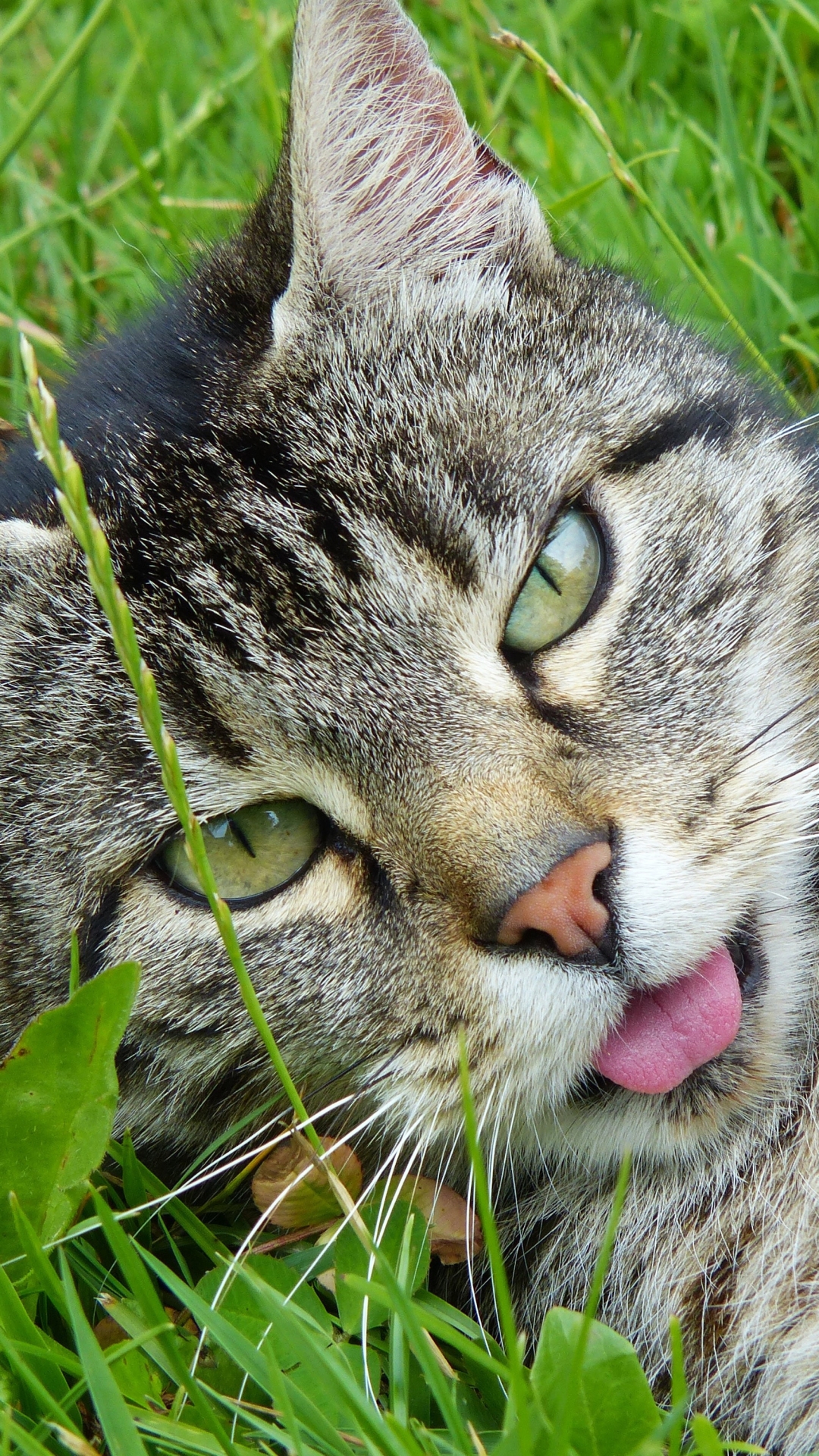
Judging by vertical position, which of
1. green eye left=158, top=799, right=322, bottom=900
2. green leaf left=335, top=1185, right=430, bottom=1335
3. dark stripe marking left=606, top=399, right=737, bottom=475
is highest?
dark stripe marking left=606, top=399, right=737, bottom=475

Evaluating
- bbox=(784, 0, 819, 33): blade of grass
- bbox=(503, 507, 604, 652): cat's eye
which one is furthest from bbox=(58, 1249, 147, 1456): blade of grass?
bbox=(784, 0, 819, 33): blade of grass

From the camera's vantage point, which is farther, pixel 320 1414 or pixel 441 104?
pixel 441 104

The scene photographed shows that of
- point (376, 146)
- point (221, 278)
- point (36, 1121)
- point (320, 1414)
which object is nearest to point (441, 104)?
point (376, 146)

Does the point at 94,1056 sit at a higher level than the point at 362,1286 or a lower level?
higher

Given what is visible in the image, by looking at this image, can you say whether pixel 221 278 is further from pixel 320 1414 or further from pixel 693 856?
pixel 320 1414

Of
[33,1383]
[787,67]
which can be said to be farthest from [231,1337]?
[787,67]

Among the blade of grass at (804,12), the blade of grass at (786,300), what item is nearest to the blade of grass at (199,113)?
the blade of grass at (804,12)

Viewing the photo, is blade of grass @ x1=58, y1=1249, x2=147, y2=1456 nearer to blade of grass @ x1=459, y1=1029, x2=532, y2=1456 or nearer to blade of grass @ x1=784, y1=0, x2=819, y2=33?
blade of grass @ x1=459, y1=1029, x2=532, y2=1456
